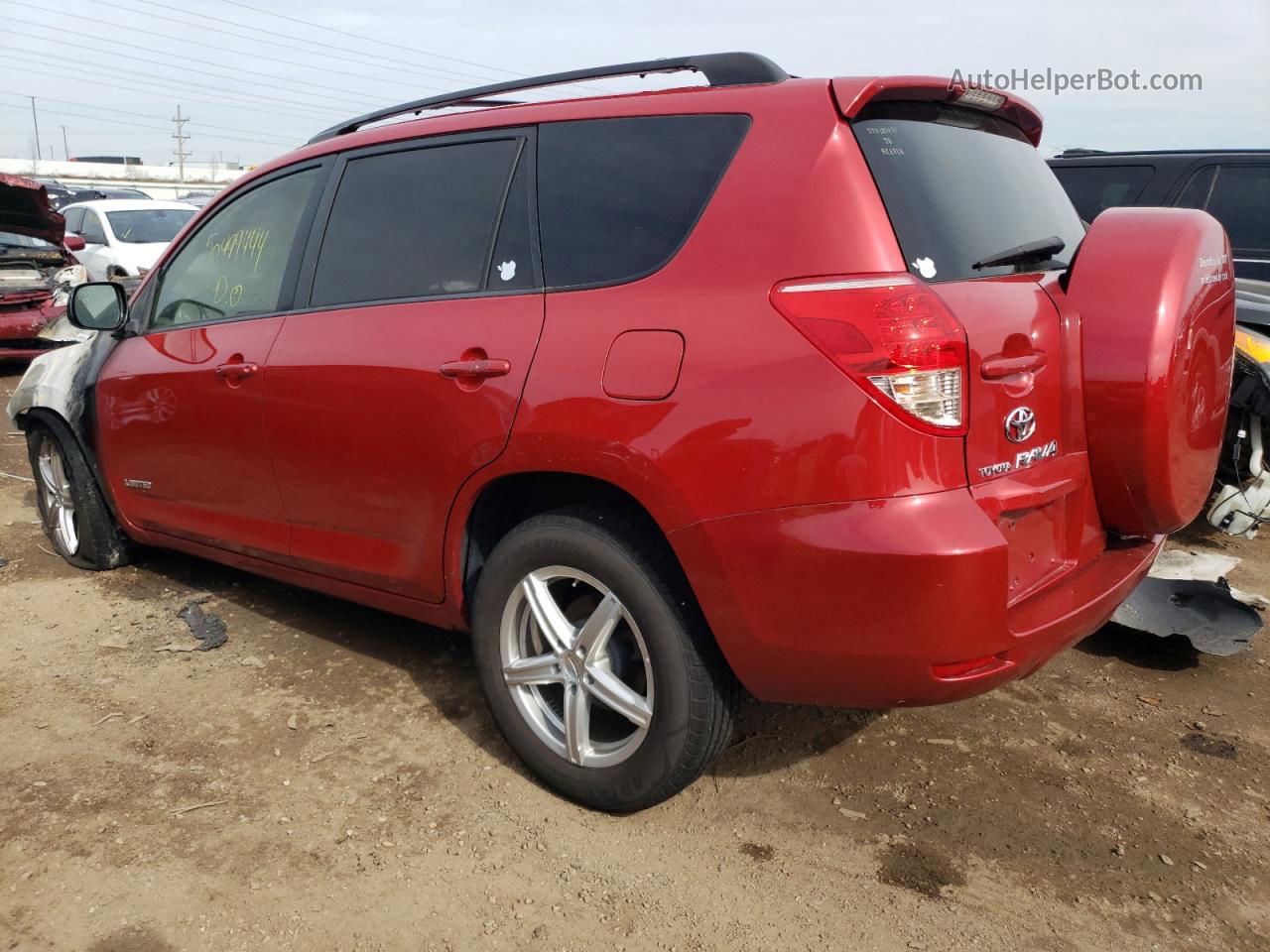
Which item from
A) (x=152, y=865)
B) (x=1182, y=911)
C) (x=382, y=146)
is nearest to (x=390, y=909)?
(x=152, y=865)

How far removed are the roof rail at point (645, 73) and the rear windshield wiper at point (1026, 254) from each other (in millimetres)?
664

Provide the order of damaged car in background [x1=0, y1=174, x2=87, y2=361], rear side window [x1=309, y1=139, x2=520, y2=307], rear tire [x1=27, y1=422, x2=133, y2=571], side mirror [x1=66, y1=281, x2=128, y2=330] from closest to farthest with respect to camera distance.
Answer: rear side window [x1=309, y1=139, x2=520, y2=307] < side mirror [x1=66, y1=281, x2=128, y2=330] < rear tire [x1=27, y1=422, x2=133, y2=571] < damaged car in background [x1=0, y1=174, x2=87, y2=361]

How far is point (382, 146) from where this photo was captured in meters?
3.29

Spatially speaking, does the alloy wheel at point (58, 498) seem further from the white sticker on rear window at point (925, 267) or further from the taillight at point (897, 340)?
the white sticker on rear window at point (925, 267)

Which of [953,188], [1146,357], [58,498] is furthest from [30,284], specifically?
[1146,357]

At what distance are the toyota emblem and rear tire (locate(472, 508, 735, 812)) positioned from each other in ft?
2.68

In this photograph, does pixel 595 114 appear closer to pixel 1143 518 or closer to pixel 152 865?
pixel 1143 518

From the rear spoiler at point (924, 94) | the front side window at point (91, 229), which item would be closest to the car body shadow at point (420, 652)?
the rear spoiler at point (924, 94)

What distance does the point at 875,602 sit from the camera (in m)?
2.17

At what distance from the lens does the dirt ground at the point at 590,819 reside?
2350 mm

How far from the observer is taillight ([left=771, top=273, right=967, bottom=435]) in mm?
2137

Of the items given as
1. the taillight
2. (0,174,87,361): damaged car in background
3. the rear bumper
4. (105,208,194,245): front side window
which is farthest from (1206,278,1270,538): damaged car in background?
(105,208,194,245): front side window

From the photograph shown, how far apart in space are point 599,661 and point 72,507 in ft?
10.2

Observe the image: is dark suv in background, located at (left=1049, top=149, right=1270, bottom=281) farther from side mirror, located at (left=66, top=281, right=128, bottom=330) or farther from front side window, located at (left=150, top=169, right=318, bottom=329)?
side mirror, located at (left=66, top=281, right=128, bottom=330)
